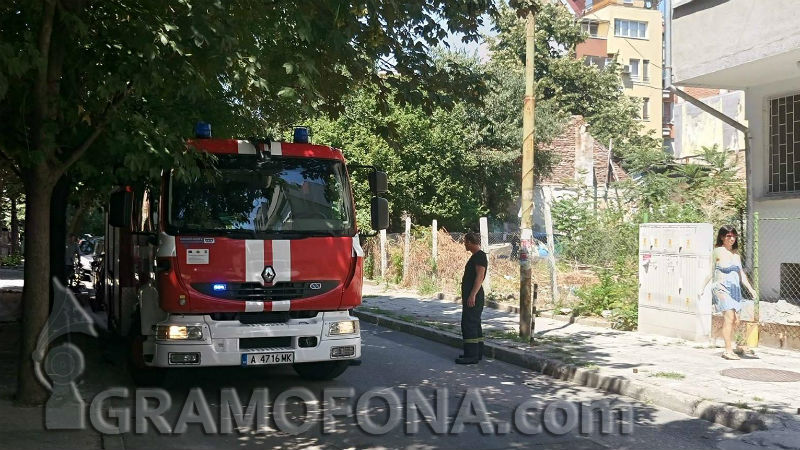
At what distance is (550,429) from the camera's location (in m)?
7.25

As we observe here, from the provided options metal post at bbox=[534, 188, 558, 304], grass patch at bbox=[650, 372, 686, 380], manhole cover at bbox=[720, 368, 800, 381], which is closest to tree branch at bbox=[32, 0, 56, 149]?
grass patch at bbox=[650, 372, 686, 380]

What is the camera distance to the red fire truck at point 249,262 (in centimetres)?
824

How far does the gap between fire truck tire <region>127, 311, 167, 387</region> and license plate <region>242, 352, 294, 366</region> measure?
1.15 m

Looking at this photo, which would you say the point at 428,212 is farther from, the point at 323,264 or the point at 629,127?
the point at 323,264

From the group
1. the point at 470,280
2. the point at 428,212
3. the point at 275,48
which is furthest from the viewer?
the point at 428,212

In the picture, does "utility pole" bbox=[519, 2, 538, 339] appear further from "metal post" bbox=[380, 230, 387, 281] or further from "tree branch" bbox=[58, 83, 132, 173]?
"metal post" bbox=[380, 230, 387, 281]

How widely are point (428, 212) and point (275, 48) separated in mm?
22924

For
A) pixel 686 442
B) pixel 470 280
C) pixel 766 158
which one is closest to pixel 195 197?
pixel 470 280

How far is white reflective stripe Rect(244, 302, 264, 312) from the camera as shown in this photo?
8.33 m

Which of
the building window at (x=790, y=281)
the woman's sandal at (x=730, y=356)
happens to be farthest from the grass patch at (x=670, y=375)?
the building window at (x=790, y=281)

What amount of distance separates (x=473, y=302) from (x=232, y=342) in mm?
3827

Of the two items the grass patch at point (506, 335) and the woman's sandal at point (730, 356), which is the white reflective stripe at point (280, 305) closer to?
the grass patch at point (506, 335)

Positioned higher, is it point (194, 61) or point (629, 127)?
point (629, 127)

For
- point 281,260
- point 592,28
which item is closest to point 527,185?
point 281,260
